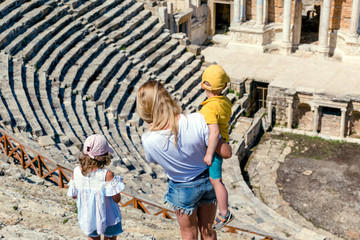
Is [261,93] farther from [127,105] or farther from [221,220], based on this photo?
[221,220]

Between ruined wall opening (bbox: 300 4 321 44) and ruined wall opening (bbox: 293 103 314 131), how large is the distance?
5.39 metres

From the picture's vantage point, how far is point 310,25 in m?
25.9

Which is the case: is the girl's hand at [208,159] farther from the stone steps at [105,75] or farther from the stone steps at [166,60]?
the stone steps at [166,60]

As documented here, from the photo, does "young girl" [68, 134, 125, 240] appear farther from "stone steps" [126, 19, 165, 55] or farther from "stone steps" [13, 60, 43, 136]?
"stone steps" [126, 19, 165, 55]

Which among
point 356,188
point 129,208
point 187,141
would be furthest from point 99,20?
point 187,141

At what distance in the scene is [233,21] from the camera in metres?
24.2

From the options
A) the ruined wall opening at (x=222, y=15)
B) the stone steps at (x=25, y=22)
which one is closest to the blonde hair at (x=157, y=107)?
the stone steps at (x=25, y=22)

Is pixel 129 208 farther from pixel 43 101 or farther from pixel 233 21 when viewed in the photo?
pixel 233 21

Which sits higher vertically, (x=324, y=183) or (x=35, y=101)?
(x=35, y=101)

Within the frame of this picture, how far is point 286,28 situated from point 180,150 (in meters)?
18.5

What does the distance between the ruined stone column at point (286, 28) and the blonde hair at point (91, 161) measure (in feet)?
59.3

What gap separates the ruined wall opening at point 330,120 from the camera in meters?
19.0

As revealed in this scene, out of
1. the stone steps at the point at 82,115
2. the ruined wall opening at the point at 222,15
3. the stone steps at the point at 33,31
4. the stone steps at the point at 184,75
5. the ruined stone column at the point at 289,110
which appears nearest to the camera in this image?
the stone steps at the point at 82,115

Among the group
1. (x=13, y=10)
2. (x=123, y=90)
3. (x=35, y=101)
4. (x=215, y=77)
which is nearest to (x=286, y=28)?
(x=123, y=90)
